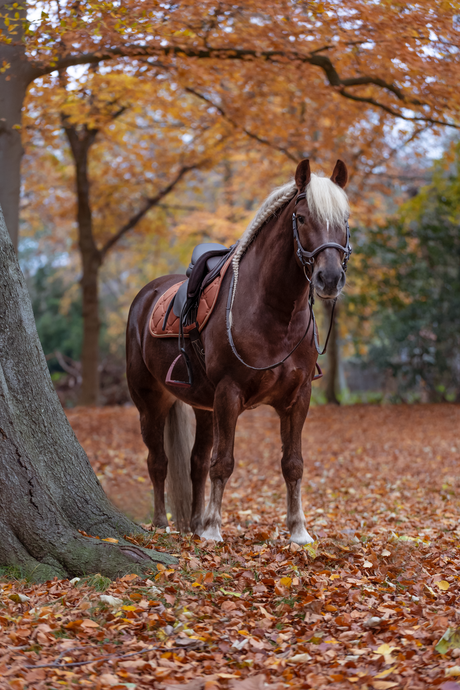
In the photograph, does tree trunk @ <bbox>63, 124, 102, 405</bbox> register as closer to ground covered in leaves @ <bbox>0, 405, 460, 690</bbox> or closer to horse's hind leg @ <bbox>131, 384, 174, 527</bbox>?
horse's hind leg @ <bbox>131, 384, 174, 527</bbox>

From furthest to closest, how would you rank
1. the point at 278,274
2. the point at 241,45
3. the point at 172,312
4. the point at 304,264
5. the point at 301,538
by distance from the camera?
the point at 241,45, the point at 172,312, the point at 301,538, the point at 278,274, the point at 304,264

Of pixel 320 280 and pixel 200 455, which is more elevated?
pixel 320 280

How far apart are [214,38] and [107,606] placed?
7.04 meters

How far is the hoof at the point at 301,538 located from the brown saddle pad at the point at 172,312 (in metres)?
1.61

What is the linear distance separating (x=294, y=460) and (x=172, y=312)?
4.86 feet

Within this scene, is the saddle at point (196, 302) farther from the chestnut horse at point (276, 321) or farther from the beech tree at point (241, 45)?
the beech tree at point (241, 45)

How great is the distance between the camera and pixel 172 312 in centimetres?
496

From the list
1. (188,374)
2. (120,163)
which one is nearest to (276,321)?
(188,374)

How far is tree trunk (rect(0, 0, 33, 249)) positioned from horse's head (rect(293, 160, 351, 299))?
4.15m

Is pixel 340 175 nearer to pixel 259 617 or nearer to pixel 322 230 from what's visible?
pixel 322 230

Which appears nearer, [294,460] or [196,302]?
[294,460]

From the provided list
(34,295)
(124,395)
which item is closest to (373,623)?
(124,395)

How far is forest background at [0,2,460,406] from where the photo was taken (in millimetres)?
7059

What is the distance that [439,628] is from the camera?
2947 millimetres
